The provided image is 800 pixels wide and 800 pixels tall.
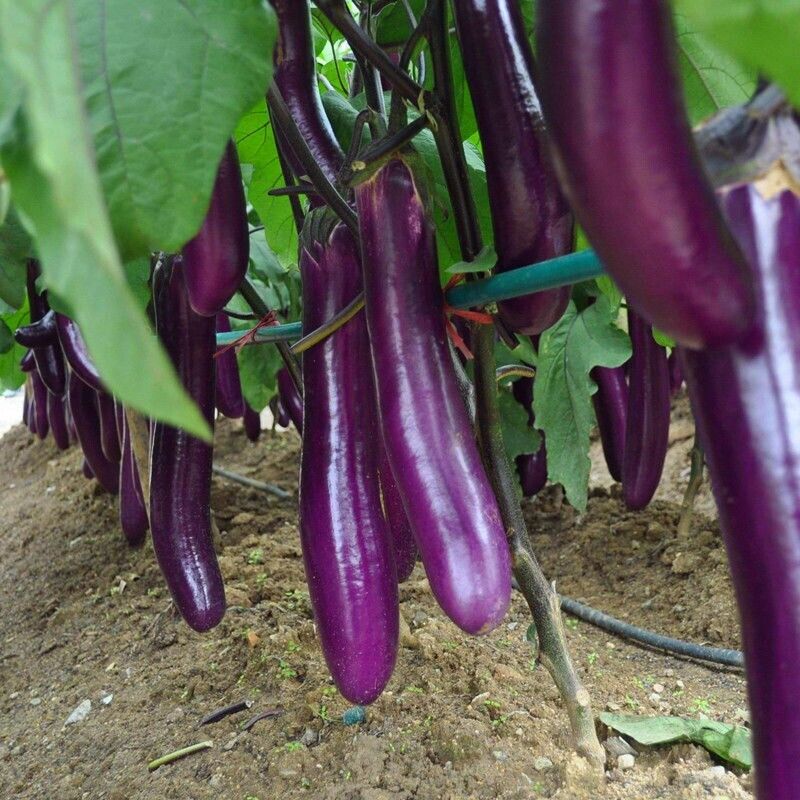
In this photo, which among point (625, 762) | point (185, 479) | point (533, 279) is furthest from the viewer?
point (625, 762)

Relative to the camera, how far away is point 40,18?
0.23 metres

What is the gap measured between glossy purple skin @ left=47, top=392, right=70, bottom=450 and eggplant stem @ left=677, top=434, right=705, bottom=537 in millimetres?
1908

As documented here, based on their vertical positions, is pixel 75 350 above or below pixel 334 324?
below

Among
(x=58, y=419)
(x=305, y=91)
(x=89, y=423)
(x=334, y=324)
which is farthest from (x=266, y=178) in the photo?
(x=58, y=419)

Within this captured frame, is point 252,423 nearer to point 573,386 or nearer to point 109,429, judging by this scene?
point 109,429

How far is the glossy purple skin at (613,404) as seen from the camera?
1426 millimetres

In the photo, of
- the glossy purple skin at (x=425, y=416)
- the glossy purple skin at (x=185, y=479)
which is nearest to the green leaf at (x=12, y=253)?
the glossy purple skin at (x=185, y=479)

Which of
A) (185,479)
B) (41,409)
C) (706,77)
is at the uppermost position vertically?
(706,77)

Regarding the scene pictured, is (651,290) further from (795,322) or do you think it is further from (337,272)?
(337,272)

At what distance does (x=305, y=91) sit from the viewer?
0.64m

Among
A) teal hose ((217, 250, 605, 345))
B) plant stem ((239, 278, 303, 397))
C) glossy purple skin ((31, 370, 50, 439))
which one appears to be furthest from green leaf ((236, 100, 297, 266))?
glossy purple skin ((31, 370, 50, 439))

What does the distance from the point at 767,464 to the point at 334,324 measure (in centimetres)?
35

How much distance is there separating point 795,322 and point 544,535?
1.77m

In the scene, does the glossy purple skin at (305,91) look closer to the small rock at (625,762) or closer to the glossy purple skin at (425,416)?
the glossy purple skin at (425,416)
